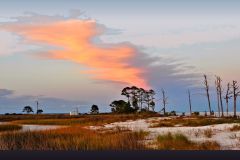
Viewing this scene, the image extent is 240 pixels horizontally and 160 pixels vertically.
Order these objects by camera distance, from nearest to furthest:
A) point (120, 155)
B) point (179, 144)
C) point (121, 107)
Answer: point (120, 155) < point (179, 144) < point (121, 107)

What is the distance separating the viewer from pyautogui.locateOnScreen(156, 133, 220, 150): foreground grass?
662 inches

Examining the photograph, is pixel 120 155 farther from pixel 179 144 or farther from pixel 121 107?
pixel 121 107

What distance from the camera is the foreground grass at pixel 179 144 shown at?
16.8 m

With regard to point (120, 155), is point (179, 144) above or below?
below

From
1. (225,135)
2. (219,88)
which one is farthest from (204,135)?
(219,88)

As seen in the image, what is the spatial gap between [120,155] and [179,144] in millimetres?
12259

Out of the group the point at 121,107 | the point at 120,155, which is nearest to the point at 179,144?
the point at 120,155

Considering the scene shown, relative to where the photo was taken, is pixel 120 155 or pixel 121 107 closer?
pixel 120 155

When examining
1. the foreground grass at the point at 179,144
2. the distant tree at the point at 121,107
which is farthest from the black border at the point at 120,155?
the distant tree at the point at 121,107

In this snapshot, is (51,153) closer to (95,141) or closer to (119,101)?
(95,141)

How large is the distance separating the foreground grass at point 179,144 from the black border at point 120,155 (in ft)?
34.3

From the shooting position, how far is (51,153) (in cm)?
640

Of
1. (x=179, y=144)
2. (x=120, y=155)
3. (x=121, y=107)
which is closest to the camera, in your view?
(x=120, y=155)

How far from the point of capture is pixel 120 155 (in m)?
6.20
